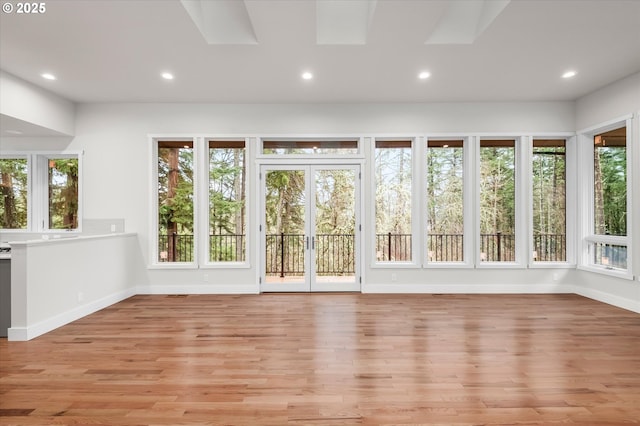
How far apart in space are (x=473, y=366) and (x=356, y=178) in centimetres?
356


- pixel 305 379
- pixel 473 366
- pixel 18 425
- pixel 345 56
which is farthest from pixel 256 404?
pixel 345 56

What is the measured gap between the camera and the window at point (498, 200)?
5770mm

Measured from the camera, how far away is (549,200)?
19.0 ft

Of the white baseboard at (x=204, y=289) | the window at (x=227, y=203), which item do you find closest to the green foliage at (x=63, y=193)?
the white baseboard at (x=204, y=289)

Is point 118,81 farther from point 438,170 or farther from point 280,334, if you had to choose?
point 438,170

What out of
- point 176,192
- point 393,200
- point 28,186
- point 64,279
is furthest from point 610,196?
point 28,186

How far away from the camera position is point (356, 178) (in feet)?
18.9

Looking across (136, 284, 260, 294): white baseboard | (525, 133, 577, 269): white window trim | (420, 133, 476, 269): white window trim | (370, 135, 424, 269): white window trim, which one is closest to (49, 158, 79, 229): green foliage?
(136, 284, 260, 294): white baseboard

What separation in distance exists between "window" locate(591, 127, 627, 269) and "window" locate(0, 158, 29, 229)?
979 cm

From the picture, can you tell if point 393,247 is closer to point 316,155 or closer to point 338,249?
point 338,249

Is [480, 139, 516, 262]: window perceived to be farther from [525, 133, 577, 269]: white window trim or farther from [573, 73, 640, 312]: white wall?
[573, 73, 640, 312]: white wall

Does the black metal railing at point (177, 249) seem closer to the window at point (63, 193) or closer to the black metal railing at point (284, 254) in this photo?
the black metal railing at point (284, 254)

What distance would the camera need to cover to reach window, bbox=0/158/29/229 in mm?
5738

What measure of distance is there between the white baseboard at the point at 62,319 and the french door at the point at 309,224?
90.2 inches
